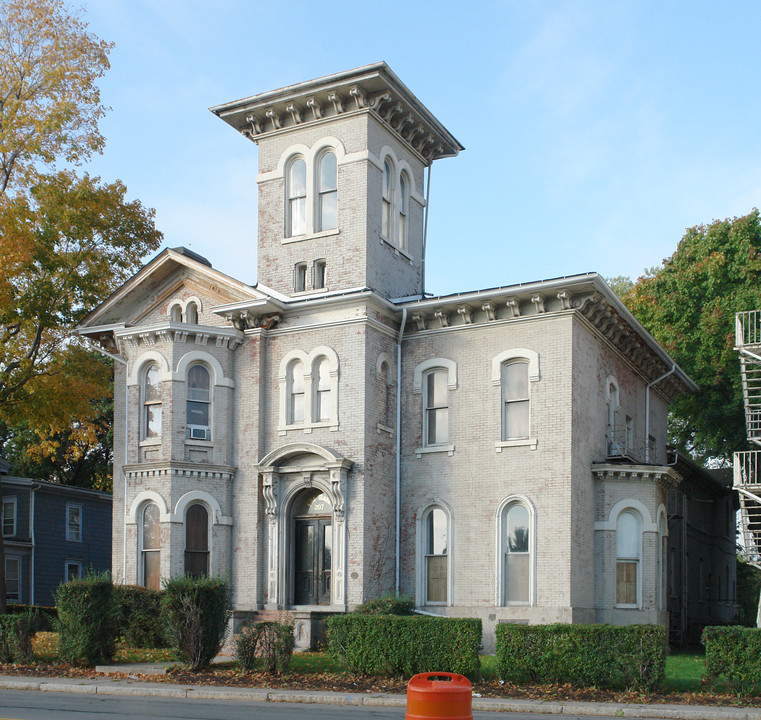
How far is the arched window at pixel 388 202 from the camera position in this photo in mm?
26438

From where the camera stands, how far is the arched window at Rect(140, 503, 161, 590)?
2442 cm

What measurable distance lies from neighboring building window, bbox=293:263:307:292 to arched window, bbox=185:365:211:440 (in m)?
3.34

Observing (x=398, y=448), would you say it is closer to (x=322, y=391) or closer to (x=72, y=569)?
(x=322, y=391)

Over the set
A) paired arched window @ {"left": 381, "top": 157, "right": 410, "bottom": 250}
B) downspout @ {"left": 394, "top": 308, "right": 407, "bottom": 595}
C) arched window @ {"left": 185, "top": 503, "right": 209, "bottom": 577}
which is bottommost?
arched window @ {"left": 185, "top": 503, "right": 209, "bottom": 577}

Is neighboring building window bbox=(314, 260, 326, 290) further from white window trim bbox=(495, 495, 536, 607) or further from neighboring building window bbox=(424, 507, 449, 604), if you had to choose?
white window trim bbox=(495, 495, 536, 607)

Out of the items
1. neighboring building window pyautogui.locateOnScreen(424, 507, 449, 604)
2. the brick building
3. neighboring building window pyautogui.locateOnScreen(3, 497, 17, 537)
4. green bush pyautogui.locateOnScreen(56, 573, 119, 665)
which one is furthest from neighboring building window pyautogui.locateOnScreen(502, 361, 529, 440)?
neighboring building window pyautogui.locateOnScreen(3, 497, 17, 537)

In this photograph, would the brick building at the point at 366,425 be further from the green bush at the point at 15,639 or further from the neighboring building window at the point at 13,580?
the neighboring building window at the point at 13,580

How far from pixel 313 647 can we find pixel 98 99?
1624cm

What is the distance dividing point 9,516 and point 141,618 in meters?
19.5

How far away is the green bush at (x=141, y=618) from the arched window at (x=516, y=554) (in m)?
8.20

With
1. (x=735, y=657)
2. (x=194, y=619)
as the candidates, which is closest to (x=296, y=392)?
(x=194, y=619)

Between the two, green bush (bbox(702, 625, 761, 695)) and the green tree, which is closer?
green bush (bbox(702, 625, 761, 695))

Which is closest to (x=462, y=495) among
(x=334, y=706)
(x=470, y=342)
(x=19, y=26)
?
(x=470, y=342)

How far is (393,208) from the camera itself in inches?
1055
